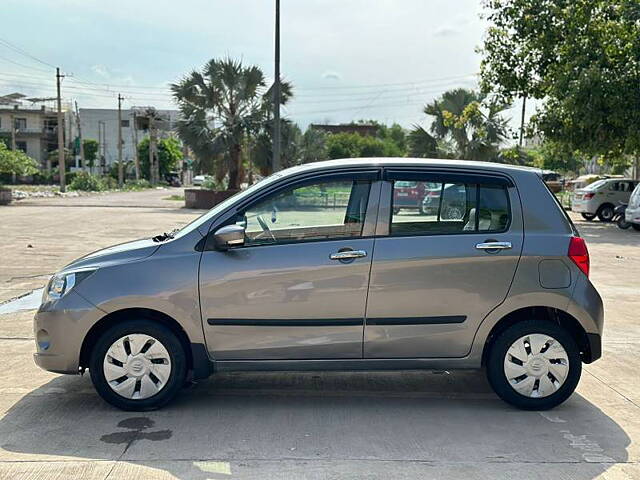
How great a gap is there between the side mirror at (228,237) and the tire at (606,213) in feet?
81.3

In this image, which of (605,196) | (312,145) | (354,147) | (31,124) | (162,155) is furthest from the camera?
(162,155)

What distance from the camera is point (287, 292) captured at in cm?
501

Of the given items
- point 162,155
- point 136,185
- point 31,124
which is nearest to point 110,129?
point 31,124

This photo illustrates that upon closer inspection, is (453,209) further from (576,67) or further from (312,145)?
(312,145)

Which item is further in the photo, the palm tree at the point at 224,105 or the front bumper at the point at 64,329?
the palm tree at the point at 224,105

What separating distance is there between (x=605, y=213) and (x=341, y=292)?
80.9ft

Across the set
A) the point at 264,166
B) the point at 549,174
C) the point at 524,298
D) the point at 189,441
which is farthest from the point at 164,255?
the point at 264,166

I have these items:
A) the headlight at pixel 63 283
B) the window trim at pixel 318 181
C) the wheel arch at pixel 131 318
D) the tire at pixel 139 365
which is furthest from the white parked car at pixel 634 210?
the headlight at pixel 63 283

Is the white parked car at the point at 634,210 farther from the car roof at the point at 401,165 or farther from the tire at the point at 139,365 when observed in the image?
the tire at the point at 139,365

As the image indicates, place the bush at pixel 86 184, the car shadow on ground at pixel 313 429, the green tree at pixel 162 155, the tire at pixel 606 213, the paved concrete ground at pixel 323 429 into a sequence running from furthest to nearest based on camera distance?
the green tree at pixel 162 155
the bush at pixel 86 184
the tire at pixel 606 213
the car shadow on ground at pixel 313 429
the paved concrete ground at pixel 323 429

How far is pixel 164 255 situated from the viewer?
5023mm

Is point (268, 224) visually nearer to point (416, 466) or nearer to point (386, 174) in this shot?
point (386, 174)

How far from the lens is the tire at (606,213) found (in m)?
27.0

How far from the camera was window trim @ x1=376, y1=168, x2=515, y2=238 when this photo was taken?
5.14m
